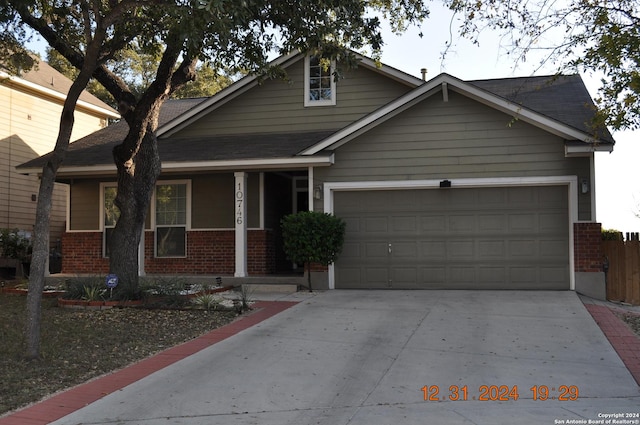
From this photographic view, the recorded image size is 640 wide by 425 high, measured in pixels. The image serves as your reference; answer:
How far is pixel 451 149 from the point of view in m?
13.2

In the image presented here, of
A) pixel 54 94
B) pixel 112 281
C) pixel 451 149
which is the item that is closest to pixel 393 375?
pixel 112 281

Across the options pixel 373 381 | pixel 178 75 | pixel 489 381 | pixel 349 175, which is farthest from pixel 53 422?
pixel 349 175

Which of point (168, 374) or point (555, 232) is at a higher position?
point (555, 232)

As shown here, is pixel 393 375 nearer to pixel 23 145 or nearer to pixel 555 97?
pixel 555 97

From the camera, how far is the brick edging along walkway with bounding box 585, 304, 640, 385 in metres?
7.36

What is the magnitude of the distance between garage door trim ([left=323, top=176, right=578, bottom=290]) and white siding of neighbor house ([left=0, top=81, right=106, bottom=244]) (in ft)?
34.9

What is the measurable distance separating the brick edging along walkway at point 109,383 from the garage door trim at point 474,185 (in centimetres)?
440

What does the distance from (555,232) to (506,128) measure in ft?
7.92

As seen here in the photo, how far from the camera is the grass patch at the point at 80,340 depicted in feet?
22.4

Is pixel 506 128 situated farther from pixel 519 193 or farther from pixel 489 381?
pixel 489 381

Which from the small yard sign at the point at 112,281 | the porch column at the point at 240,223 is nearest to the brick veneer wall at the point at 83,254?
the porch column at the point at 240,223

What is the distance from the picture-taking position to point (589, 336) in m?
8.71

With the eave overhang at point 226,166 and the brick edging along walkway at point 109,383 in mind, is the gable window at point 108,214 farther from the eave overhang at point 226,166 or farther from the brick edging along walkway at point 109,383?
the brick edging along walkway at point 109,383

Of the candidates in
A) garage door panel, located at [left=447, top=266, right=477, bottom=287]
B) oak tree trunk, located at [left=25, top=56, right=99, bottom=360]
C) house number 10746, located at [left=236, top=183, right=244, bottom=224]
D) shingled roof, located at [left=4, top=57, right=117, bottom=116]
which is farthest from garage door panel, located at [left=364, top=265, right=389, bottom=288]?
shingled roof, located at [left=4, top=57, right=117, bottom=116]
